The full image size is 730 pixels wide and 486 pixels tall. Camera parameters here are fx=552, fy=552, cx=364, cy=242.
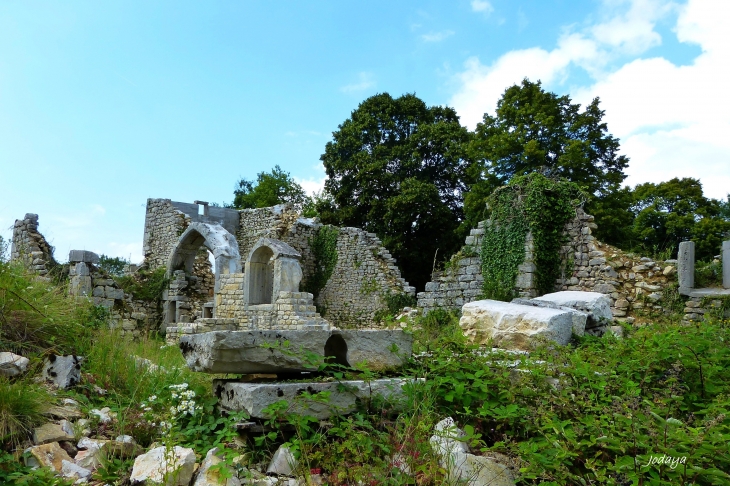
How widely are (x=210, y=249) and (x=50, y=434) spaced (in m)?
14.1

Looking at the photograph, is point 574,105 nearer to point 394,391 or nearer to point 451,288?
point 451,288

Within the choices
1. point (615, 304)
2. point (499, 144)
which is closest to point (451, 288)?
point (615, 304)

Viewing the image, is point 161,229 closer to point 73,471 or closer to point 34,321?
point 34,321

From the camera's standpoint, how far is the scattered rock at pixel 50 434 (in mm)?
3436

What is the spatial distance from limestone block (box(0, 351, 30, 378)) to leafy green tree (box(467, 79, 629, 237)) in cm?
1883

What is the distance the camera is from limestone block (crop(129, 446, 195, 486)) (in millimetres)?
3025

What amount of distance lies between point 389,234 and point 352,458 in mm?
21709

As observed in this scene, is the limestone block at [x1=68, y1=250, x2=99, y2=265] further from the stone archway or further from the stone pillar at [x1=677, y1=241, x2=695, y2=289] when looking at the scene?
the stone pillar at [x1=677, y1=241, x2=695, y2=289]

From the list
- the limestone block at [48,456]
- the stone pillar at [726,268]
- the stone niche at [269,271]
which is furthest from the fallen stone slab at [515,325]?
the stone niche at [269,271]

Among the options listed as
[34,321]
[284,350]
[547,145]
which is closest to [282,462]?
[284,350]

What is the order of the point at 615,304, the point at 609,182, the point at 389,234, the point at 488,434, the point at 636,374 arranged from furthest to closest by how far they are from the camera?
the point at 389,234
the point at 609,182
the point at 615,304
the point at 636,374
the point at 488,434

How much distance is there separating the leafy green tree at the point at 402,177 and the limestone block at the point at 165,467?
823 inches

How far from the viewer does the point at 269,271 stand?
53.9ft

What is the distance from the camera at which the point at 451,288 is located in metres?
12.9
